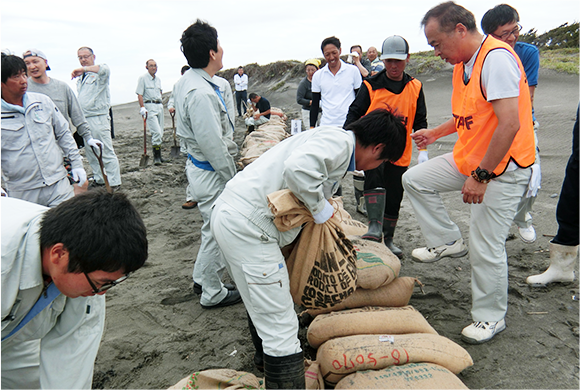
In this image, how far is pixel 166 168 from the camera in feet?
24.4

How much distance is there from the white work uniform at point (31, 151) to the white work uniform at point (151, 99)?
497cm

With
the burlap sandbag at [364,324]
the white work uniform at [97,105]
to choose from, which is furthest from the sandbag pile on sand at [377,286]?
the white work uniform at [97,105]

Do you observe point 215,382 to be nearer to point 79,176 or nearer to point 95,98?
point 79,176

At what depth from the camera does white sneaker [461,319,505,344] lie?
2.28 metres

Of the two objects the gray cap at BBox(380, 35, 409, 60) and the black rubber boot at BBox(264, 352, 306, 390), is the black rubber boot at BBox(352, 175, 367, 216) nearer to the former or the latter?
the gray cap at BBox(380, 35, 409, 60)

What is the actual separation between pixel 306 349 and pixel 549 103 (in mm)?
8516

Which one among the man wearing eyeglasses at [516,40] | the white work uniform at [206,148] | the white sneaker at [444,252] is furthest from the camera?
the man wearing eyeglasses at [516,40]

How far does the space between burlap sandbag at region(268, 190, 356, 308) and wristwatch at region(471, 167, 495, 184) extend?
2.72 ft

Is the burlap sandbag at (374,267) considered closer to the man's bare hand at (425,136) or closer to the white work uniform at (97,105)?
the man's bare hand at (425,136)

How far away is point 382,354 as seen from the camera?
5.95ft

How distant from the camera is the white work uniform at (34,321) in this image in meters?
1.21

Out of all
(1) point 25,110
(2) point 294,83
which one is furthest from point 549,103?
(2) point 294,83

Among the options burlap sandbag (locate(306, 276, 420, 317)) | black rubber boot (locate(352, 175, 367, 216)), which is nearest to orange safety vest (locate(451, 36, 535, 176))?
burlap sandbag (locate(306, 276, 420, 317))

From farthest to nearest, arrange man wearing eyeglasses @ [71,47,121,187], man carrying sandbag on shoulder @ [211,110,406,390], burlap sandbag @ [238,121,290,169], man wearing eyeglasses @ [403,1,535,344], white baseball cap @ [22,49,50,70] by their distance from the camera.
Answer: man wearing eyeglasses @ [71,47,121,187] → burlap sandbag @ [238,121,290,169] → white baseball cap @ [22,49,50,70] → man wearing eyeglasses @ [403,1,535,344] → man carrying sandbag on shoulder @ [211,110,406,390]
